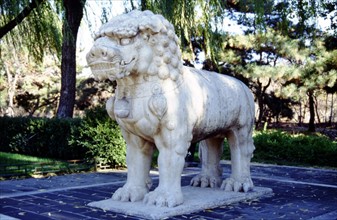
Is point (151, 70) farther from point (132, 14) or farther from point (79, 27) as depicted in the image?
point (79, 27)

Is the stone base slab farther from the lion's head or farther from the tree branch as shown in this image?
the tree branch

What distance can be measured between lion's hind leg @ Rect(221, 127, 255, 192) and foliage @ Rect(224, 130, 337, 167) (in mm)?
6101

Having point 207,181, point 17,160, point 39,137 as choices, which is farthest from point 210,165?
point 39,137

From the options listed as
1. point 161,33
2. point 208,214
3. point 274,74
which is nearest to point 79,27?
point 161,33

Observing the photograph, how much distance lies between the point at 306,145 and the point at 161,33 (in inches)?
363

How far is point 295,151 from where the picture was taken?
1238 centimetres

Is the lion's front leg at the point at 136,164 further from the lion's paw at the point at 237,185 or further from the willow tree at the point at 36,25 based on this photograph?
the willow tree at the point at 36,25

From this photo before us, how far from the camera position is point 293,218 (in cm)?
464

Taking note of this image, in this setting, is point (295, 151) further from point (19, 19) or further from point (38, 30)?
point (19, 19)

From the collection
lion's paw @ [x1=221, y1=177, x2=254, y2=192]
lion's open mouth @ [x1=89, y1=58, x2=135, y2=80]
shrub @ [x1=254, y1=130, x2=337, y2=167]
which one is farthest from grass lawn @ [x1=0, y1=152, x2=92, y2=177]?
shrub @ [x1=254, y1=130, x2=337, y2=167]

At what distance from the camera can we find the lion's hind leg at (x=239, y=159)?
5903 millimetres

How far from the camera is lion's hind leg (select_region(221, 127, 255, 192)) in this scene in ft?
19.4

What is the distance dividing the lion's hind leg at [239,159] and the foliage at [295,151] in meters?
6.10

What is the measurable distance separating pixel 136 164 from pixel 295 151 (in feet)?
26.9
